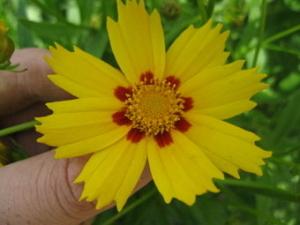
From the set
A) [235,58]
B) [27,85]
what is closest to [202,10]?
[235,58]

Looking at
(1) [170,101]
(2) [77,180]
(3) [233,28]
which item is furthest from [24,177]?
(3) [233,28]

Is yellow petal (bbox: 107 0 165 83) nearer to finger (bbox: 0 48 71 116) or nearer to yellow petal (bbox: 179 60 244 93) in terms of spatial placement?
yellow petal (bbox: 179 60 244 93)

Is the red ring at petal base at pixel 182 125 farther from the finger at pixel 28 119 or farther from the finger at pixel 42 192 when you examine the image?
the finger at pixel 28 119

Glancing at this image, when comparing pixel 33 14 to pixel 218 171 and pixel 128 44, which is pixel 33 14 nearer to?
pixel 128 44

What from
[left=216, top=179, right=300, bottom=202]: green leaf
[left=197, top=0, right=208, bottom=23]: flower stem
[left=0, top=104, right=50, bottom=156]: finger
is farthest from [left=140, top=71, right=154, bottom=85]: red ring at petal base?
[left=0, top=104, right=50, bottom=156]: finger

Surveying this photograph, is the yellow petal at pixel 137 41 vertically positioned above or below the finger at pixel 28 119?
above

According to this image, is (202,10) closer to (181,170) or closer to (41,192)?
(181,170)

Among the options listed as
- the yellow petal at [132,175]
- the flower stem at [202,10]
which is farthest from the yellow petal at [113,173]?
the flower stem at [202,10]
